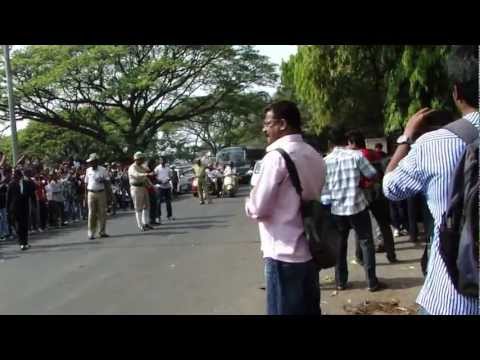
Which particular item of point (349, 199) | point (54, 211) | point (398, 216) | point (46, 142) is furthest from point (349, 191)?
point (46, 142)

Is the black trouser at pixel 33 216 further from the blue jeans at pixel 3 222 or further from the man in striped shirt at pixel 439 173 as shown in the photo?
the man in striped shirt at pixel 439 173

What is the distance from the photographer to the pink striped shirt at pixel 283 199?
3391 millimetres

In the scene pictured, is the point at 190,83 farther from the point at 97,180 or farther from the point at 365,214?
the point at 365,214

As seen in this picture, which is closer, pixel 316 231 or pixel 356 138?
pixel 316 231

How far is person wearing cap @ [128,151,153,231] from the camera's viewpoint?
1332 cm

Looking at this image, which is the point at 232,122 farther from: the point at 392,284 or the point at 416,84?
the point at 392,284

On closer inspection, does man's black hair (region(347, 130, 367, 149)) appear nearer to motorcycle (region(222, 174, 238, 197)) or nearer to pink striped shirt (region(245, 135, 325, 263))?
pink striped shirt (region(245, 135, 325, 263))

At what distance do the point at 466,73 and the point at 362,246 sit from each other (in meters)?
4.09

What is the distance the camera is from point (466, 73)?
2643mm

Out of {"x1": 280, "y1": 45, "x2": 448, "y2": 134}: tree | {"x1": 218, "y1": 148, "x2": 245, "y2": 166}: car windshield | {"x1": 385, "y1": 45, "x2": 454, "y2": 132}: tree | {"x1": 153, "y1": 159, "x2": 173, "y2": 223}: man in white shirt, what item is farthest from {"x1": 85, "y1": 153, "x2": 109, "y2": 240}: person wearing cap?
{"x1": 218, "y1": 148, "x2": 245, "y2": 166}: car windshield

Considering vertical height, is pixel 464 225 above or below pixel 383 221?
above

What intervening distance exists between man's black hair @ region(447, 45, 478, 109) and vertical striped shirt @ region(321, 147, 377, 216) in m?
3.80

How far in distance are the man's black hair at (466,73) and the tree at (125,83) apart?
32.2 meters
